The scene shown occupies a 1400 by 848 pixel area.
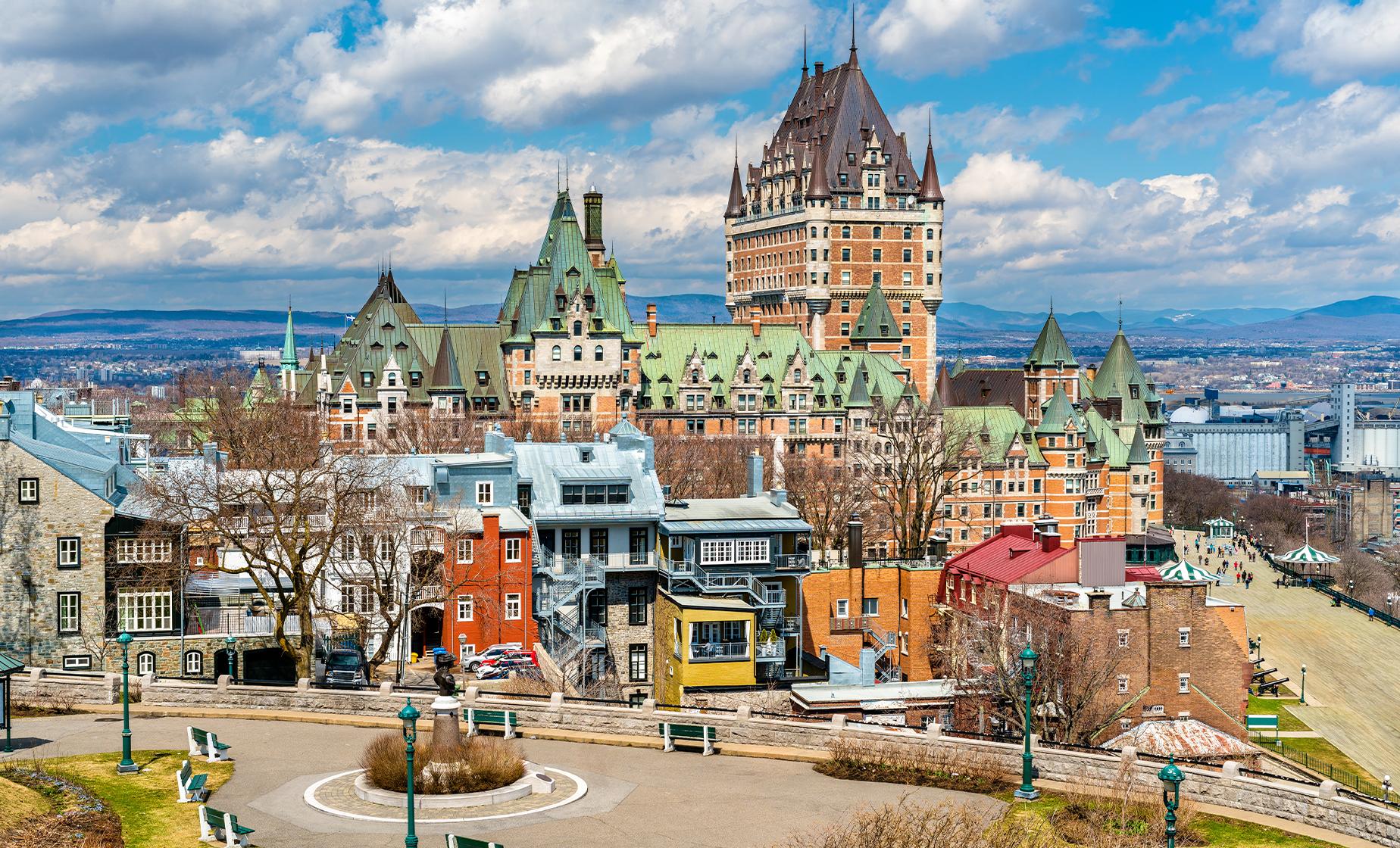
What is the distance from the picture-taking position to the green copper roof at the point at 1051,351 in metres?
152

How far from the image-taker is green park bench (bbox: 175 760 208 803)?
40.3 m

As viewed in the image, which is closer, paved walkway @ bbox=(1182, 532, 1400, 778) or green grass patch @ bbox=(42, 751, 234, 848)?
green grass patch @ bbox=(42, 751, 234, 848)

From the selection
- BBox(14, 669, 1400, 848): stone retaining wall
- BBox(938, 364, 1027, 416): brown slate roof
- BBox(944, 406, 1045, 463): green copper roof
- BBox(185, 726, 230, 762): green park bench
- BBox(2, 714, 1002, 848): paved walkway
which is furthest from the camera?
BBox(938, 364, 1027, 416): brown slate roof

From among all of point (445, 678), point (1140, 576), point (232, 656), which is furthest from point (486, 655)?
point (1140, 576)

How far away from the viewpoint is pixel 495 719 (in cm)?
4769

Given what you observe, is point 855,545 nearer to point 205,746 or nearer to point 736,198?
point 205,746

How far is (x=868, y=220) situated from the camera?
168m

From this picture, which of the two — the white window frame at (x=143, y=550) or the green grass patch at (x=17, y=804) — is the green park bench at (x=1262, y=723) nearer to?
the white window frame at (x=143, y=550)

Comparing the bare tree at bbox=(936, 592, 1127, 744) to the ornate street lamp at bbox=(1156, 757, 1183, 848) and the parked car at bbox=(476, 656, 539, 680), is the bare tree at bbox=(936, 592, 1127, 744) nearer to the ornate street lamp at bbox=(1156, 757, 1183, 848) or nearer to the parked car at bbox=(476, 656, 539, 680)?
the parked car at bbox=(476, 656, 539, 680)

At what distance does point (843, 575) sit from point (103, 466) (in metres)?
31.1

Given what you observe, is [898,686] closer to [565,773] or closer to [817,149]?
[565,773]

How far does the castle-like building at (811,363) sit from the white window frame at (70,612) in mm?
62900

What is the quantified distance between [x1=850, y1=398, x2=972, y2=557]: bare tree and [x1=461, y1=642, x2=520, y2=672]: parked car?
35.7 metres

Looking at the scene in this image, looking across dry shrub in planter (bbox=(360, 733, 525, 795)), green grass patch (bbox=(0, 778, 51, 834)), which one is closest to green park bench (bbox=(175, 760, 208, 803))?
green grass patch (bbox=(0, 778, 51, 834))
